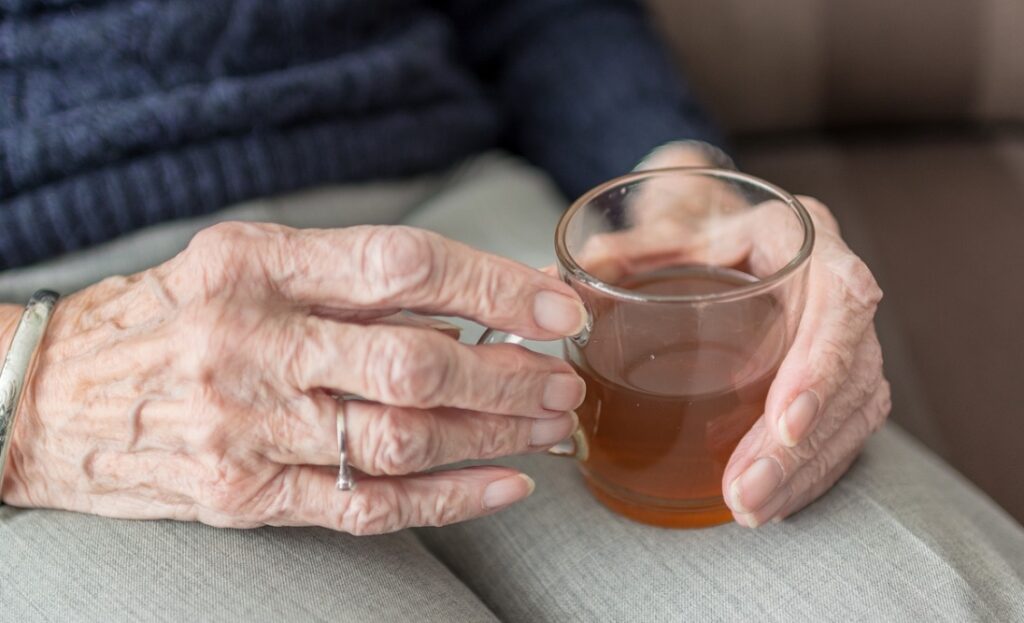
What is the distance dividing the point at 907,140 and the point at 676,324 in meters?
0.83

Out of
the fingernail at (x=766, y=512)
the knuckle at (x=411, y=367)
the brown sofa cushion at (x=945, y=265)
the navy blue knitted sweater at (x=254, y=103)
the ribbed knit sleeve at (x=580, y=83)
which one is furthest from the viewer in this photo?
the ribbed knit sleeve at (x=580, y=83)

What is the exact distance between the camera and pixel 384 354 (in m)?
0.57

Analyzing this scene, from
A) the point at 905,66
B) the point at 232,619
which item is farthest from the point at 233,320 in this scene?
the point at 905,66

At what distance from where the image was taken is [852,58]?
1211mm

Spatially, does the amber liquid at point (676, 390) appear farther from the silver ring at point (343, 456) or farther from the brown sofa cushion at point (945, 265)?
the brown sofa cushion at point (945, 265)

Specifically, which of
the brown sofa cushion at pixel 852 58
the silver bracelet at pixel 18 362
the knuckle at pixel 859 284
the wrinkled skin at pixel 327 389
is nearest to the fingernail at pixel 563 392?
the wrinkled skin at pixel 327 389

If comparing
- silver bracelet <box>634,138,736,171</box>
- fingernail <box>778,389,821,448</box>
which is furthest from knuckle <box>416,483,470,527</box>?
silver bracelet <box>634,138,736,171</box>

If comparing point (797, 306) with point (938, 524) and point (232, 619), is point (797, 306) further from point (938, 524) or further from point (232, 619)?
point (232, 619)

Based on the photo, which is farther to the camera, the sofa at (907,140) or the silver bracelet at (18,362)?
the sofa at (907,140)

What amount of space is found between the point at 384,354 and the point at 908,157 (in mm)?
929

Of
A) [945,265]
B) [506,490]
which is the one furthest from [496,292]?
[945,265]

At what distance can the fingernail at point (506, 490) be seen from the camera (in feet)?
2.10

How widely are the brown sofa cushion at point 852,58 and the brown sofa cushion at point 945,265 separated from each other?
5 centimetres

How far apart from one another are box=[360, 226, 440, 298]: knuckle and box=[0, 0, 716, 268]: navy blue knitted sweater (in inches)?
13.9
